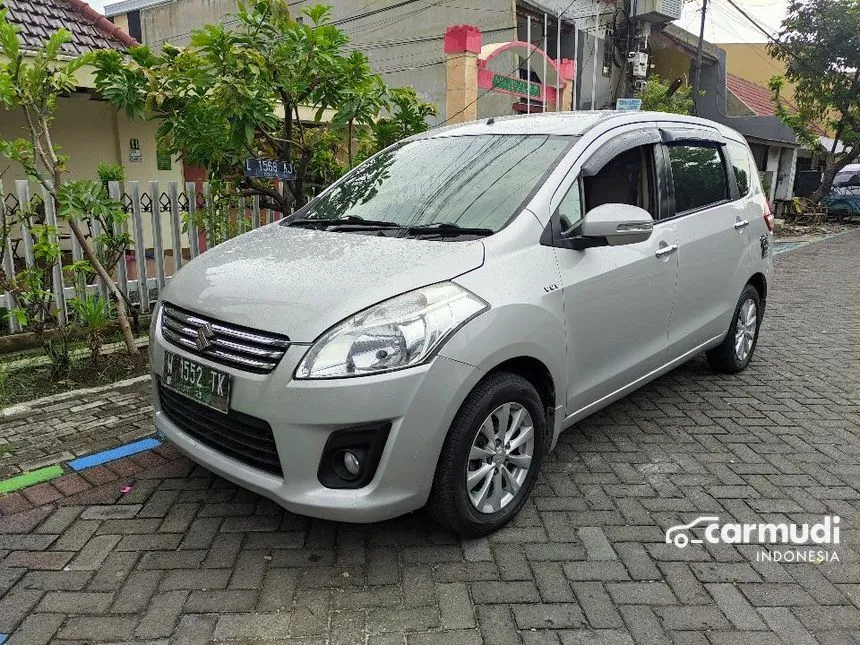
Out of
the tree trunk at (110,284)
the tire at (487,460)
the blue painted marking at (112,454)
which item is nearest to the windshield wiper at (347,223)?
the tire at (487,460)

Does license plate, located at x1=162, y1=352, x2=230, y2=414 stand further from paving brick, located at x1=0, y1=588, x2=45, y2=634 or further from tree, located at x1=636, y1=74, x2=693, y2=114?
tree, located at x1=636, y1=74, x2=693, y2=114

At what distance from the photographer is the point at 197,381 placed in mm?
2750

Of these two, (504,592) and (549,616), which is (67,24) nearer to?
(504,592)

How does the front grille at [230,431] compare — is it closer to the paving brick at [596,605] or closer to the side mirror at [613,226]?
the paving brick at [596,605]

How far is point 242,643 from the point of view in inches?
90.7

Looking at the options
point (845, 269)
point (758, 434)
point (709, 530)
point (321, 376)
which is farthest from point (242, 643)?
point (845, 269)

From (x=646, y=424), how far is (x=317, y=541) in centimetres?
228

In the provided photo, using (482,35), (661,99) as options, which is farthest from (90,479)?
(661,99)

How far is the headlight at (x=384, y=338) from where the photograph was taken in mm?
2465

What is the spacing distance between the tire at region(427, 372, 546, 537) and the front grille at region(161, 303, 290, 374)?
2.45 feet

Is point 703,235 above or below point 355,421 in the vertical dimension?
above

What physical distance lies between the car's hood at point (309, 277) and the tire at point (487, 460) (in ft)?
1.75

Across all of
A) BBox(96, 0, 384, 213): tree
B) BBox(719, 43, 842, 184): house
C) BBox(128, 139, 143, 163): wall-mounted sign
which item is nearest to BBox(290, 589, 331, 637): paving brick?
BBox(96, 0, 384, 213): tree

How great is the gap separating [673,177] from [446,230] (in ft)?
5.61
